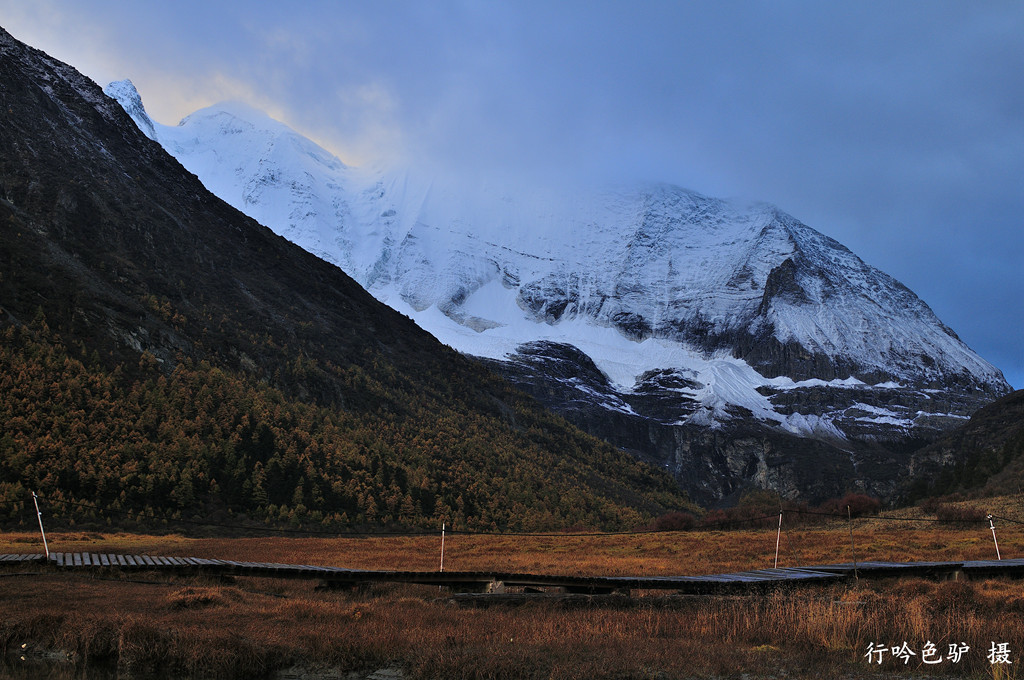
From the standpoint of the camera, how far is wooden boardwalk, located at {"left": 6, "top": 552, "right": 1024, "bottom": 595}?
16.9 m

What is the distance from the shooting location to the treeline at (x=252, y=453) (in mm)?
44312

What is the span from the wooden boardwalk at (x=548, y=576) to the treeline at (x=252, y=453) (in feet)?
84.0

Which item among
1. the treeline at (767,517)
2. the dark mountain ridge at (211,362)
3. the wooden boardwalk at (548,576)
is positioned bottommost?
the treeline at (767,517)

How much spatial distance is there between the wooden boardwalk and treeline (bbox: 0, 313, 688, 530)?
84.0ft

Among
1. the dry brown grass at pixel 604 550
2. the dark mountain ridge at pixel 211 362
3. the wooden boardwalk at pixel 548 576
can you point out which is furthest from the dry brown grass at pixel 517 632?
the dark mountain ridge at pixel 211 362

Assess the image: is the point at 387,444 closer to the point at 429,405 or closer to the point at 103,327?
the point at 429,405

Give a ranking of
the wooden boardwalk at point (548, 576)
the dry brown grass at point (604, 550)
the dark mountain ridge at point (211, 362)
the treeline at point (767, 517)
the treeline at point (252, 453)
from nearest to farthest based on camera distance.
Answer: the wooden boardwalk at point (548, 576) → the dry brown grass at point (604, 550) → the treeline at point (252, 453) → the dark mountain ridge at point (211, 362) → the treeline at point (767, 517)

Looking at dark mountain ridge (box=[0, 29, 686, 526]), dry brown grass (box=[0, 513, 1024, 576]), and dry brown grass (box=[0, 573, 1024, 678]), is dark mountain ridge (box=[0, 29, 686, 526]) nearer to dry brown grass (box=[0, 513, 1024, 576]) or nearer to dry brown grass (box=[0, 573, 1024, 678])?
dry brown grass (box=[0, 513, 1024, 576])

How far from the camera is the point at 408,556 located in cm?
3584

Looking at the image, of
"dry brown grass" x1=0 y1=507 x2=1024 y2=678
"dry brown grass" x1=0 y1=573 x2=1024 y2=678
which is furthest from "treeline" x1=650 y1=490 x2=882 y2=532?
"dry brown grass" x1=0 y1=573 x2=1024 y2=678

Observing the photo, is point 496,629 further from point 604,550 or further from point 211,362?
point 211,362

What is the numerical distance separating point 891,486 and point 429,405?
138619mm

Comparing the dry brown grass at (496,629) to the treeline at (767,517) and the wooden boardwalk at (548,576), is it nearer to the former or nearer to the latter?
the wooden boardwalk at (548,576)

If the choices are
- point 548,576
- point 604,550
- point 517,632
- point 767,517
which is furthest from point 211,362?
point 517,632
